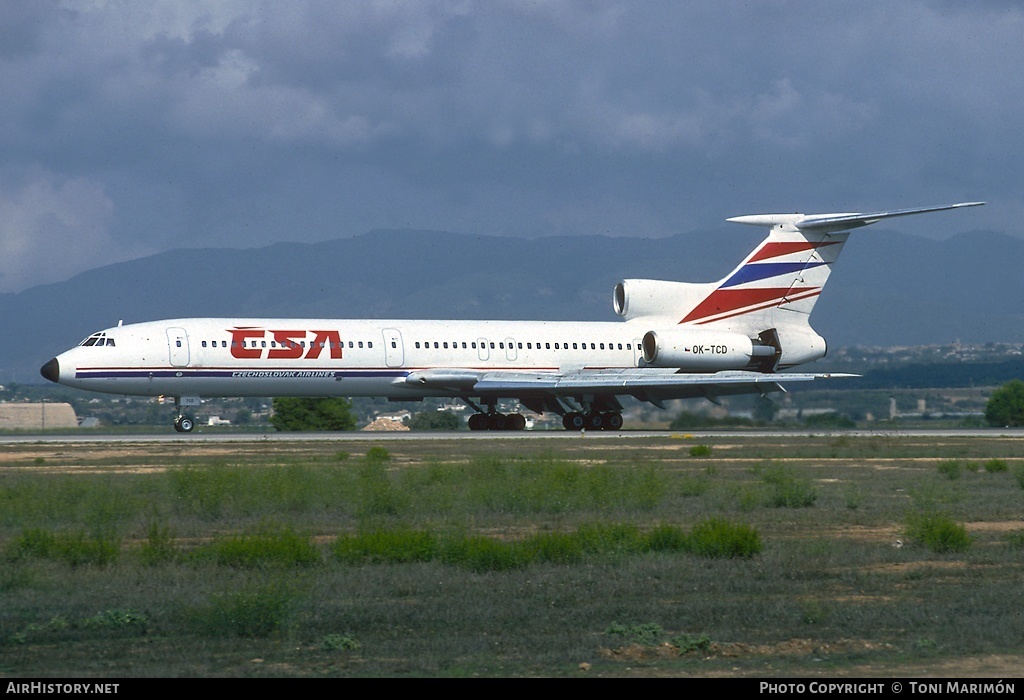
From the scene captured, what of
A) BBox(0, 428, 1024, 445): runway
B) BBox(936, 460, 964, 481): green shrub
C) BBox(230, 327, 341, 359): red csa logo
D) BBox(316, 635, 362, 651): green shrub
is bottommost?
BBox(316, 635, 362, 651): green shrub

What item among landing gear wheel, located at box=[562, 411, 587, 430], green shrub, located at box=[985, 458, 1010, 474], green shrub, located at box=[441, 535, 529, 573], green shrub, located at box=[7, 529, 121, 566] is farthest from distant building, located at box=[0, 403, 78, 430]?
green shrub, located at box=[441, 535, 529, 573]

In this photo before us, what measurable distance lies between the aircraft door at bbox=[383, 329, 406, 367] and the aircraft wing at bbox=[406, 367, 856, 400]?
730mm

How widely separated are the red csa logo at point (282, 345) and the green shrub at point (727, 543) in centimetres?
3021

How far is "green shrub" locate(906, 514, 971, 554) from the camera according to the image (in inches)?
656

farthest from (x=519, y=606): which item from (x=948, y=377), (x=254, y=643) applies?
(x=948, y=377)

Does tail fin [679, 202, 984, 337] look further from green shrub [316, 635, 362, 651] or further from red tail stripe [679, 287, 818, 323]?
green shrub [316, 635, 362, 651]

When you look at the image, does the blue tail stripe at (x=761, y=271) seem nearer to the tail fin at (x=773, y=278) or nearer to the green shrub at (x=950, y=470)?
the tail fin at (x=773, y=278)

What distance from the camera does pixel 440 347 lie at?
1919 inches

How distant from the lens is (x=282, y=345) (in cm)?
4503

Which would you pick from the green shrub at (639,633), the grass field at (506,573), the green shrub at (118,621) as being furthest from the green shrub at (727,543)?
the green shrub at (118,621)

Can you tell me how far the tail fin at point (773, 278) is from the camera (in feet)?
173

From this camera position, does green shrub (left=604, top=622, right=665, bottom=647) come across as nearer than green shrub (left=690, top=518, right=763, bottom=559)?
Yes

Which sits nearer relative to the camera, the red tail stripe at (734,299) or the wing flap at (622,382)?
the wing flap at (622,382)

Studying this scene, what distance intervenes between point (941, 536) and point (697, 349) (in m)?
34.1
